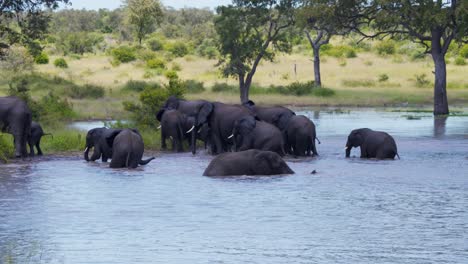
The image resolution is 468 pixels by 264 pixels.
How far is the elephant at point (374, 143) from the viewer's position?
2059 cm

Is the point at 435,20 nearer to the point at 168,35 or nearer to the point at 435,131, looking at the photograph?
the point at 435,131

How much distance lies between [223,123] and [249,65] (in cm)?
4225

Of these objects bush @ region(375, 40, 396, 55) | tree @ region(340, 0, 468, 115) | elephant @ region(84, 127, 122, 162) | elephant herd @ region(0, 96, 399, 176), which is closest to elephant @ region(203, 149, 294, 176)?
elephant herd @ region(0, 96, 399, 176)

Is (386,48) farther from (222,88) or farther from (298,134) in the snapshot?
(298,134)

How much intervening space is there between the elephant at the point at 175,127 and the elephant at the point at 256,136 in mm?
2501

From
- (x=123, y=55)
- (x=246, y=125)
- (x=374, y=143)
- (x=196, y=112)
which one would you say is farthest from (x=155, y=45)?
(x=246, y=125)

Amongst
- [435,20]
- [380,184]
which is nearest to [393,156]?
[380,184]

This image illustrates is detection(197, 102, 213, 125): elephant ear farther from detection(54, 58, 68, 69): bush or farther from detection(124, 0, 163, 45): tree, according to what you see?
detection(124, 0, 163, 45): tree

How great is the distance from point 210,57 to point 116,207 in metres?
61.0

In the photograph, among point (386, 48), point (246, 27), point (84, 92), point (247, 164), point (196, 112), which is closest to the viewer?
point (247, 164)

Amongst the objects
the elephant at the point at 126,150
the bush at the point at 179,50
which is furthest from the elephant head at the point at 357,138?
the bush at the point at 179,50

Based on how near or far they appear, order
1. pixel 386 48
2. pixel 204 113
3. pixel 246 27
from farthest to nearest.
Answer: pixel 386 48 < pixel 246 27 < pixel 204 113

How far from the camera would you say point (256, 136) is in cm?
2011

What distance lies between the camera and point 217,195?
50.1 ft
